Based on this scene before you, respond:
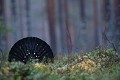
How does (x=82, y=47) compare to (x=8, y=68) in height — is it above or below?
below

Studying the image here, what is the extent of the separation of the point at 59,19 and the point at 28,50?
403 centimetres

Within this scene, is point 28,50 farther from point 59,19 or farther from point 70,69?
point 59,19

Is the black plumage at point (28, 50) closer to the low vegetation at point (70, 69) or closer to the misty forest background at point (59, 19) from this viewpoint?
the low vegetation at point (70, 69)

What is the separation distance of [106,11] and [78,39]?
142 centimetres

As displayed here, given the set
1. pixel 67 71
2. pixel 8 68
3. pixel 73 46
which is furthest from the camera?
pixel 73 46

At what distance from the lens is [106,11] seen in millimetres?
14680

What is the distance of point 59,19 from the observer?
14.5m

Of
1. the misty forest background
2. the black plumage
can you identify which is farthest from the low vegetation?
the misty forest background

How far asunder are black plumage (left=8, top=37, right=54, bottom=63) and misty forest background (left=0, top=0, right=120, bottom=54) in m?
3.50

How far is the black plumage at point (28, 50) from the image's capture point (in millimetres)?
10664

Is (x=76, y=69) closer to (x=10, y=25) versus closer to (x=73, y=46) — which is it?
(x=73, y=46)

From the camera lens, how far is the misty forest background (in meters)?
14.4

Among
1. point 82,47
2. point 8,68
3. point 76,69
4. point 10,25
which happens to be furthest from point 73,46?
point 8,68

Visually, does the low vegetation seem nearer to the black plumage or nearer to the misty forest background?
the black plumage
